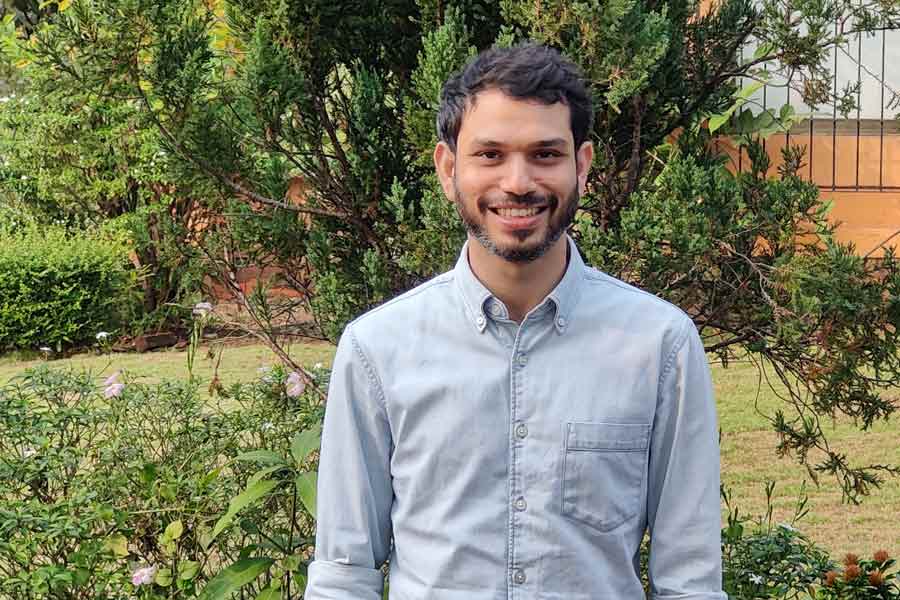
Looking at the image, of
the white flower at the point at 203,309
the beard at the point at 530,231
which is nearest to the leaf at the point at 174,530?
the white flower at the point at 203,309

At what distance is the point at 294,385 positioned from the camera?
163 inches

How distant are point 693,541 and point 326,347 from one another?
8.08 meters

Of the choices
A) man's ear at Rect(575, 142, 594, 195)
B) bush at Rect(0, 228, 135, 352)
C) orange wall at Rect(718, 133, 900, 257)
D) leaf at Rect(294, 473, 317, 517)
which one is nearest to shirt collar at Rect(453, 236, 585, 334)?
man's ear at Rect(575, 142, 594, 195)

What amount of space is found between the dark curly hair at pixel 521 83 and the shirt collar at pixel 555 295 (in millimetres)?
220

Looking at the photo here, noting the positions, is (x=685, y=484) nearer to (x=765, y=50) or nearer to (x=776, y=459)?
(x=765, y=50)

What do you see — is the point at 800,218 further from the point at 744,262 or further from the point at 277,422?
the point at 277,422

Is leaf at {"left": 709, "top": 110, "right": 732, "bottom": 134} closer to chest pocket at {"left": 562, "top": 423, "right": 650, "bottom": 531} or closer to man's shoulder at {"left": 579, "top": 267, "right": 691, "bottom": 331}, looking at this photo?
man's shoulder at {"left": 579, "top": 267, "right": 691, "bottom": 331}

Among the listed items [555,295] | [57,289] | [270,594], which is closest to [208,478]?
[270,594]

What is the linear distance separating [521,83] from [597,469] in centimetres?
65

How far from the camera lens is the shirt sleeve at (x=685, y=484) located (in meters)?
2.14

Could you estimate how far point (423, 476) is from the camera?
2207mm

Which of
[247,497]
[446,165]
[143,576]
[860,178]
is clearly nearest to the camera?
[446,165]

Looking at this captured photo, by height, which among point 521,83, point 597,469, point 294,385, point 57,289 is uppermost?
point 521,83

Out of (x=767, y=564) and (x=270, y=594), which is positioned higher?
(x=270, y=594)
